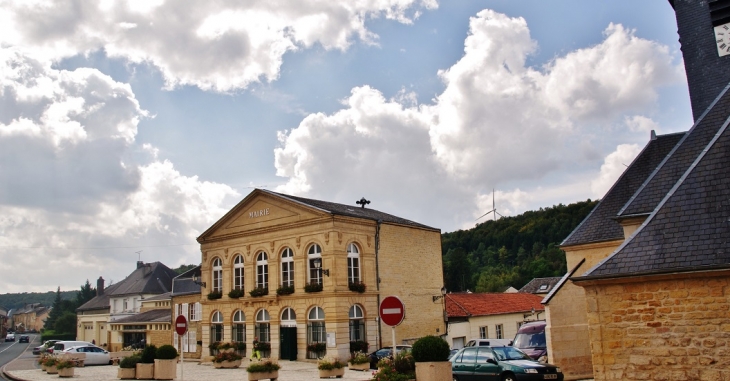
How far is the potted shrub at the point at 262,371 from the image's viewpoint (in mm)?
20812

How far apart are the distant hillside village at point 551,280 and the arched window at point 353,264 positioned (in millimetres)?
60

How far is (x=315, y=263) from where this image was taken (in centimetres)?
3097

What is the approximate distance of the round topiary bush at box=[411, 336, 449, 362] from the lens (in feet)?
47.1

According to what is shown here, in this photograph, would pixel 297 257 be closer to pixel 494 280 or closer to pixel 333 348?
pixel 333 348

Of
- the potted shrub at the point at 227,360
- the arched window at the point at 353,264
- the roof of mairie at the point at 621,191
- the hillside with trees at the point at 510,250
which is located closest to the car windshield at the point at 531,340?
the roof of mairie at the point at 621,191

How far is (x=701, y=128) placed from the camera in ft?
46.2

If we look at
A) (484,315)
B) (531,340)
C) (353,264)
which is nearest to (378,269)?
(353,264)

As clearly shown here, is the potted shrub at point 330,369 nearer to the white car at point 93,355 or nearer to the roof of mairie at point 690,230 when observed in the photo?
the roof of mairie at point 690,230

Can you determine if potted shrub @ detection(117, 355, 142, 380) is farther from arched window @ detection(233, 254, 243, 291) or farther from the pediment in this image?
arched window @ detection(233, 254, 243, 291)

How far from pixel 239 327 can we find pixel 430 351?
875 inches

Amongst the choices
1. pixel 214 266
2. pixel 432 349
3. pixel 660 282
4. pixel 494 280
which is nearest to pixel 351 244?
pixel 214 266

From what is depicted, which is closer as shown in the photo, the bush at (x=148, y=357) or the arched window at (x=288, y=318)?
the bush at (x=148, y=357)

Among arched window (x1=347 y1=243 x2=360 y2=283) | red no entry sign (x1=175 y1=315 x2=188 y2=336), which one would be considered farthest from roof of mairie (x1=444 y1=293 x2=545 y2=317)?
red no entry sign (x1=175 y1=315 x2=188 y2=336)

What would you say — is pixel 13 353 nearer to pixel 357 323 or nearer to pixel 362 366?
pixel 357 323
